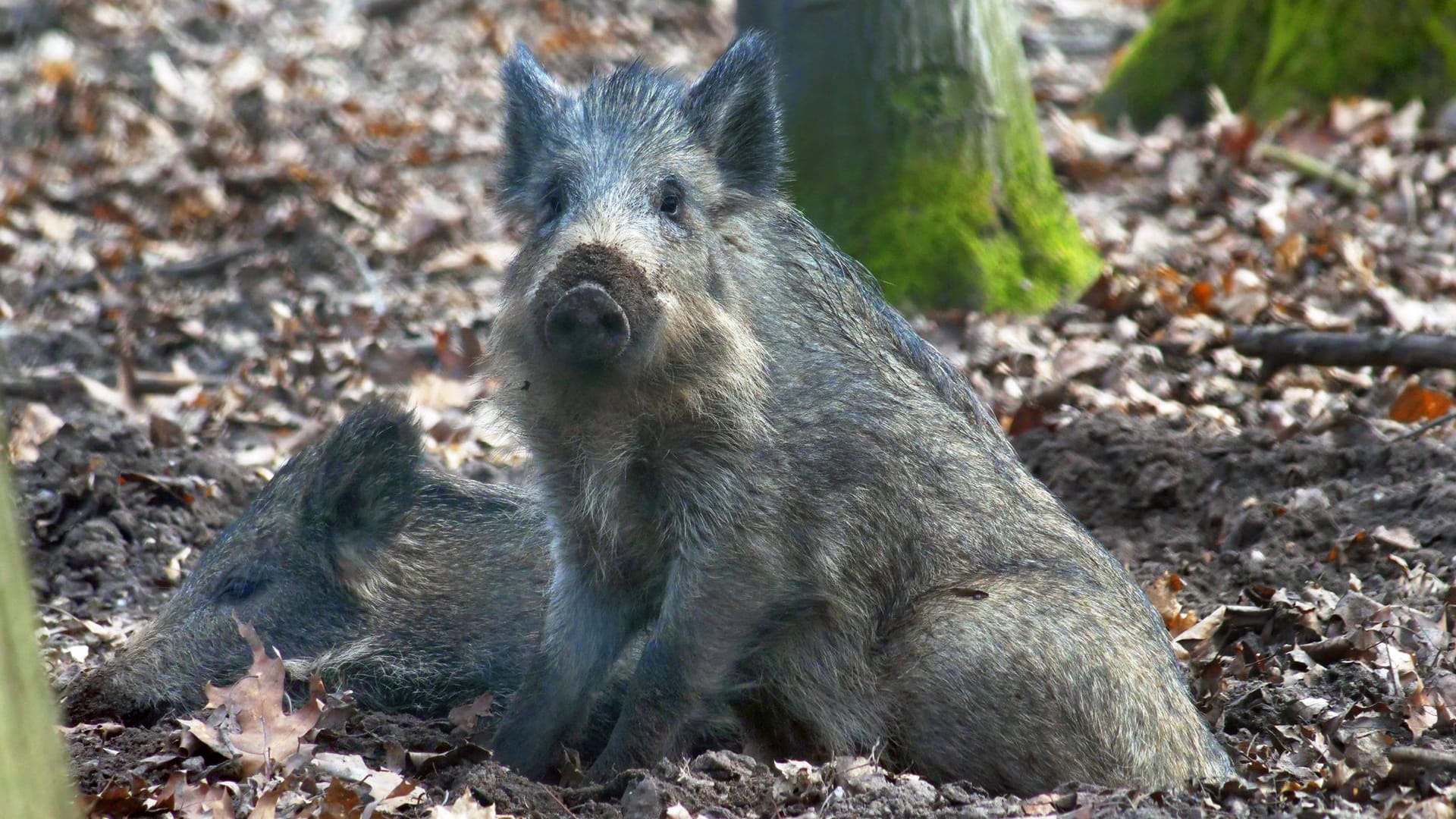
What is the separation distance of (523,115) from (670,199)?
621mm

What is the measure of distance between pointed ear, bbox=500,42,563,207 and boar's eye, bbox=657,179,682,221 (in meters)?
0.44

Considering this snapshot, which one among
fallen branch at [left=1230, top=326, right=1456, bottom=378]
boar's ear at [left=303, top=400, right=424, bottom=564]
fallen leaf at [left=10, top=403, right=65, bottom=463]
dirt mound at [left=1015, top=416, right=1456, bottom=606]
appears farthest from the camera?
fallen leaf at [left=10, top=403, right=65, bottom=463]

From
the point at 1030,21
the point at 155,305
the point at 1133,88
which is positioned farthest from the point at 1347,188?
the point at 155,305

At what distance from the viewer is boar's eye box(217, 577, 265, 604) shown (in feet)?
15.8

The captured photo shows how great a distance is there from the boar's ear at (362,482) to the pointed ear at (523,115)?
40.9 inches

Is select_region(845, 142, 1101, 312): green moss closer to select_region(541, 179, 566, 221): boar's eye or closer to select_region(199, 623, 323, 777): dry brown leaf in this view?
select_region(541, 179, 566, 221): boar's eye

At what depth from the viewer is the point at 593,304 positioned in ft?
11.4

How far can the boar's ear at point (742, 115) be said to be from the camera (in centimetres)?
432

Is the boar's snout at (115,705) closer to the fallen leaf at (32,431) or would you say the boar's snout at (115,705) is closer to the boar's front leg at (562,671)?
the boar's front leg at (562,671)

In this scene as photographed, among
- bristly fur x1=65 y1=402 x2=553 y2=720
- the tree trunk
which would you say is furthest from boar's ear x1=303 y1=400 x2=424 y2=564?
the tree trunk

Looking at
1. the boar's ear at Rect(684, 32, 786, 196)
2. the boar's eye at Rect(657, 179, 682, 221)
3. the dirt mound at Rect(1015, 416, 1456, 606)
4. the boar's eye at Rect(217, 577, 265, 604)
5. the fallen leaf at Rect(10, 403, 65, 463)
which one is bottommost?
the dirt mound at Rect(1015, 416, 1456, 606)

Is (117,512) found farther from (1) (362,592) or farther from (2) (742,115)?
(2) (742,115)

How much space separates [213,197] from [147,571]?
15.5 ft

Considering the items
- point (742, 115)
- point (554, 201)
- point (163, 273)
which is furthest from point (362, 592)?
point (163, 273)
